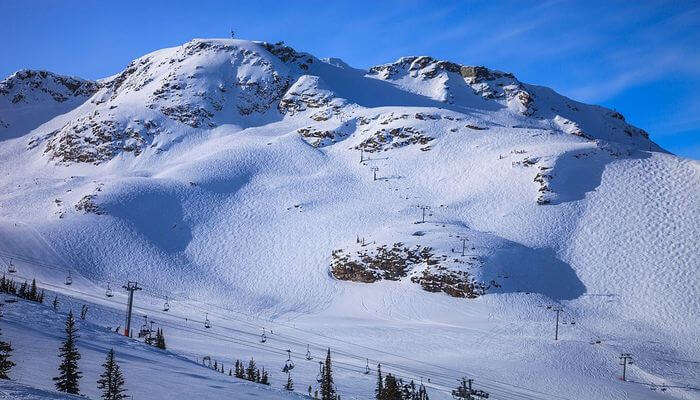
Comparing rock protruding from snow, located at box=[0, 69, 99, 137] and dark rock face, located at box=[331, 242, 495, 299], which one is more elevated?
rock protruding from snow, located at box=[0, 69, 99, 137]

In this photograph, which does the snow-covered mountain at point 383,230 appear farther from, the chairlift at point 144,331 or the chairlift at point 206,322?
the chairlift at point 144,331

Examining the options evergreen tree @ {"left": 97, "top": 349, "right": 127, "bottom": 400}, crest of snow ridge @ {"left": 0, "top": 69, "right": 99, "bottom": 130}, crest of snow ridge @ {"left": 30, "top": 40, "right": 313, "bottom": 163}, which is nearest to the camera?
evergreen tree @ {"left": 97, "top": 349, "right": 127, "bottom": 400}

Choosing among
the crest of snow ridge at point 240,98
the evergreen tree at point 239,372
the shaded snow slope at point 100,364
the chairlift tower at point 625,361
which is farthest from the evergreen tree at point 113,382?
the crest of snow ridge at point 240,98

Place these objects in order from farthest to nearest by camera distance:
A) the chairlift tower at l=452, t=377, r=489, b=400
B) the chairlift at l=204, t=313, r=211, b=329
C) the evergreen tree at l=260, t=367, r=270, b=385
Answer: the chairlift at l=204, t=313, r=211, b=329 < the evergreen tree at l=260, t=367, r=270, b=385 < the chairlift tower at l=452, t=377, r=489, b=400

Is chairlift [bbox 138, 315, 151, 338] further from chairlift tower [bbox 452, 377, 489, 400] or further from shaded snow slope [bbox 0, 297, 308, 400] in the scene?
chairlift tower [bbox 452, 377, 489, 400]

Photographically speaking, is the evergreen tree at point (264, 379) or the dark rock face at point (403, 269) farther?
the dark rock face at point (403, 269)

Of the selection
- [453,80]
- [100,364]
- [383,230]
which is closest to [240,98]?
[453,80]

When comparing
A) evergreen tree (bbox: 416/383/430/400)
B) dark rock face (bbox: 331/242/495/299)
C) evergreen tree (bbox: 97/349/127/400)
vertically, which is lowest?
evergreen tree (bbox: 416/383/430/400)

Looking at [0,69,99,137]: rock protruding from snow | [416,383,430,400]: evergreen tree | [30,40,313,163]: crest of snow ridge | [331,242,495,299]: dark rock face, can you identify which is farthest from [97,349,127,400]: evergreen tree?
[0,69,99,137]: rock protruding from snow

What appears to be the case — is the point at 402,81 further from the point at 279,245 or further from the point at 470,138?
the point at 279,245

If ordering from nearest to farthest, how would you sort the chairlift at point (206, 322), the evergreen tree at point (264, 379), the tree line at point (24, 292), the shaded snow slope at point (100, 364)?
the shaded snow slope at point (100, 364), the evergreen tree at point (264, 379), the tree line at point (24, 292), the chairlift at point (206, 322)
